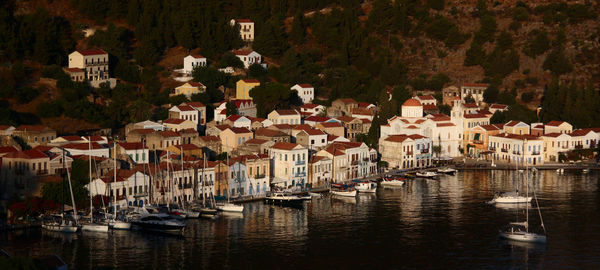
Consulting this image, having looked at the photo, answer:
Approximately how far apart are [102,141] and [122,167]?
508 cm

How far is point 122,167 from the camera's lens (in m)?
64.8

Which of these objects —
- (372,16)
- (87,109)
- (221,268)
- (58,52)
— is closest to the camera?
(221,268)

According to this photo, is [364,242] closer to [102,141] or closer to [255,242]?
[255,242]

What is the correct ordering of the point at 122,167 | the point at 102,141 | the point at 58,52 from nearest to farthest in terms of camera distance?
1. the point at 122,167
2. the point at 102,141
3. the point at 58,52

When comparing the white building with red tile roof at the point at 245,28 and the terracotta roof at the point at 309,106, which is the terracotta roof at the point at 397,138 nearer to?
the terracotta roof at the point at 309,106

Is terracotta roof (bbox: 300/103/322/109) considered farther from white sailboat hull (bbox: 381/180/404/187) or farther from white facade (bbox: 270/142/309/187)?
white facade (bbox: 270/142/309/187)

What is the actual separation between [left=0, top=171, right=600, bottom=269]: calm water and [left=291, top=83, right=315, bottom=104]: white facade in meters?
26.9

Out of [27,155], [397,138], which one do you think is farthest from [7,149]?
[397,138]

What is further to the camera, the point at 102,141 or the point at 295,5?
the point at 295,5

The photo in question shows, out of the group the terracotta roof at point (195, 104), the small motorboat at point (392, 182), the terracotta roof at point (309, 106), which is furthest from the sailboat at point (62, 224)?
→ the terracotta roof at point (309, 106)

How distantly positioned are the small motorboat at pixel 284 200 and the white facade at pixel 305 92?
28.4m

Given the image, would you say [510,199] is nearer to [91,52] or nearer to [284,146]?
[284,146]

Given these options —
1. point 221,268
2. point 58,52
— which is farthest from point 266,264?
point 58,52

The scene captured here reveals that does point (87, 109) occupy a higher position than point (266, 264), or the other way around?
point (87, 109)
